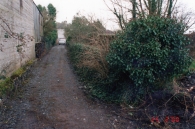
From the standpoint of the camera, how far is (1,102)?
19.3ft

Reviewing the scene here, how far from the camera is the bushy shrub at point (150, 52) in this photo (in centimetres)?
573

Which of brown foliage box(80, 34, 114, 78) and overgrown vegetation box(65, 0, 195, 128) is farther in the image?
brown foliage box(80, 34, 114, 78)

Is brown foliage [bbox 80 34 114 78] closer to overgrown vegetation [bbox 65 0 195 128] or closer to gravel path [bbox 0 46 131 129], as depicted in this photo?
overgrown vegetation [bbox 65 0 195 128]

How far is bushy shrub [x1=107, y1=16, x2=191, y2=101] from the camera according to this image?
573 centimetres

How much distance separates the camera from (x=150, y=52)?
5680 millimetres

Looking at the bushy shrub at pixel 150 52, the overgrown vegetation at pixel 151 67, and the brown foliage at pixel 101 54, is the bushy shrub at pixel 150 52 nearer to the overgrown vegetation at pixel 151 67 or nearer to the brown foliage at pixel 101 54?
the overgrown vegetation at pixel 151 67

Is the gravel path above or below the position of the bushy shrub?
below
